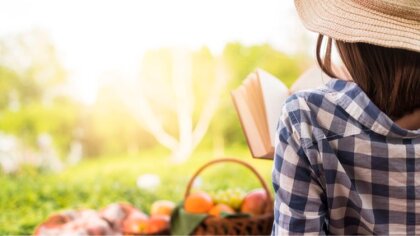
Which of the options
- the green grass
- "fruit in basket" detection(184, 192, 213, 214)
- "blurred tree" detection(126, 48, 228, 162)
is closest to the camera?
"fruit in basket" detection(184, 192, 213, 214)

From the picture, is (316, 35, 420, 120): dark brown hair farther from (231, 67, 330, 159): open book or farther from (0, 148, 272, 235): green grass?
(0, 148, 272, 235): green grass

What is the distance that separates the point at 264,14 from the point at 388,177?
3.81m

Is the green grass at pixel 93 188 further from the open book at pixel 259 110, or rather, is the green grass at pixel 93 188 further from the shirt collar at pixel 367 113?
the shirt collar at pixel 367 113

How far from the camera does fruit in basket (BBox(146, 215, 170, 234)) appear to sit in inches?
84.1

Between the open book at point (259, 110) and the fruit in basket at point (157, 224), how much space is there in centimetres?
88

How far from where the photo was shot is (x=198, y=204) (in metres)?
2.02

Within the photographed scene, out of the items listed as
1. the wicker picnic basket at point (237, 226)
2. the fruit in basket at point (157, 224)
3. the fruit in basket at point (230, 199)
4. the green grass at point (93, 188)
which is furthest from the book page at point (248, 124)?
the green grass at point (93, 188)

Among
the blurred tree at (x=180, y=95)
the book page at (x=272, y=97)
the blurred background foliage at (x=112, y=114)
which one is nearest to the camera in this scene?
the book page at (x=272, y=97)

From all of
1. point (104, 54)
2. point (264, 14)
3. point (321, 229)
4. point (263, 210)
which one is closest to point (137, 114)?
point (104, 54)

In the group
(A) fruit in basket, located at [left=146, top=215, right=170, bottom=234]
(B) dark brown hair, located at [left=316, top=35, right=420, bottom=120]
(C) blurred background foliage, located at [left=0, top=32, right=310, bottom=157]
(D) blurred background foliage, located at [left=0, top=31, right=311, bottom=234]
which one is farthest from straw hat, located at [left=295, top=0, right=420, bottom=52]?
(C) blurred background foliage, located at [left=0, top=32, right=310, bottom=157]

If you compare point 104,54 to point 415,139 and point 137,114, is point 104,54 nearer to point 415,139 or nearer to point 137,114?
point 137,114

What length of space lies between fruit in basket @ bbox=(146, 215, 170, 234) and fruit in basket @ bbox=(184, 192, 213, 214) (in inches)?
6.1

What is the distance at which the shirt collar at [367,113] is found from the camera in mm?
982

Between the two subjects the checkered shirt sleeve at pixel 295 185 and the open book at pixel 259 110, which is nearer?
the checkered shirt sleeve at pixel 295 185
